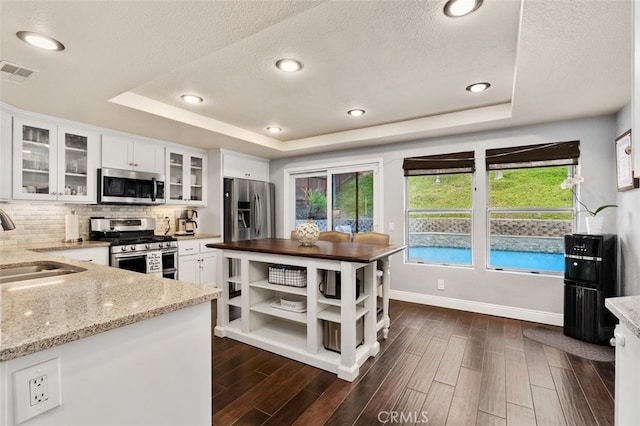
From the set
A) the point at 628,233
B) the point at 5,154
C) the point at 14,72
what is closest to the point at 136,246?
the point at 5,154

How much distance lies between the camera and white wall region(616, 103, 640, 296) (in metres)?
2.63

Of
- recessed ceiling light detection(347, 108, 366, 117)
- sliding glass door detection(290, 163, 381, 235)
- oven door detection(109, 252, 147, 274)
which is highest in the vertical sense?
recessed ceiling light detection(347, 108, 366, 117)

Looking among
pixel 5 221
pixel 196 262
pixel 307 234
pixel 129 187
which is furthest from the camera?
pixel 196 262

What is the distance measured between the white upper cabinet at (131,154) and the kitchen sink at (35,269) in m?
2.06

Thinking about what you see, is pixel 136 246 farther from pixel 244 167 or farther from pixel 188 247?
pixel 244 167

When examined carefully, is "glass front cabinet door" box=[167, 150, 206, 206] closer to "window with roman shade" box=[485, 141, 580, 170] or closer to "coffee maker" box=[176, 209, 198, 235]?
"coffee maker" box=[176, 209, 198, 235]

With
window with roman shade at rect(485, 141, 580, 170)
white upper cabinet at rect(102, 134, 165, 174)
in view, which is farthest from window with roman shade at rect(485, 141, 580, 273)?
white upper cabinet at rect(102, 134, 165, 174)

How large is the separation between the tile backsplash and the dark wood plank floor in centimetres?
240

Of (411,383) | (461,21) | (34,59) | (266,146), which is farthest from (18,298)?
(266,146)

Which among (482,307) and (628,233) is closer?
(628,233)

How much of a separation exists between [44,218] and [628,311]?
4893 millimetres

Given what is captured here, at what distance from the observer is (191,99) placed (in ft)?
10.4

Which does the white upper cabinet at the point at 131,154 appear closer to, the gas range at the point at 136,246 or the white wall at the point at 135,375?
the gas range at the point at 136,246

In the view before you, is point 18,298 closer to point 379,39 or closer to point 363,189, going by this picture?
point 379,39
